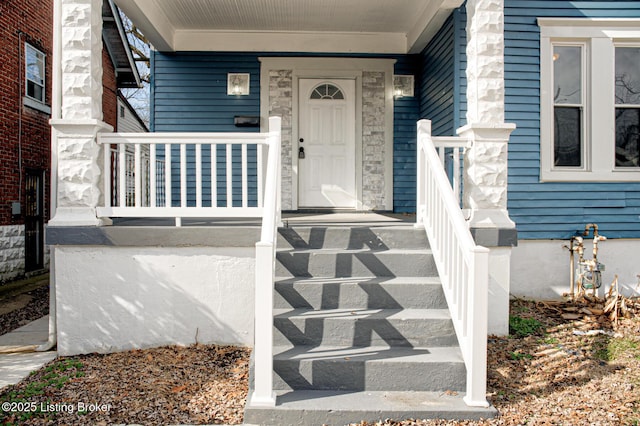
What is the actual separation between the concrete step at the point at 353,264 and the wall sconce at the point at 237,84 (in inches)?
149

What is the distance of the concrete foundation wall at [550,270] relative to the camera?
5.62 metres

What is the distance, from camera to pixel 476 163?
172 inches

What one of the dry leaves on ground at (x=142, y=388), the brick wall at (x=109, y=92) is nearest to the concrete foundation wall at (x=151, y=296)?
the dry leaves on ground at (x=142, y=388)

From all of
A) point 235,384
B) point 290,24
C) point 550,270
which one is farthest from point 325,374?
point 290,24

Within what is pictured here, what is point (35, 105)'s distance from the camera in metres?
8.98

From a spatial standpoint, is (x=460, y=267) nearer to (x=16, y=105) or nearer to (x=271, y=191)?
(x=271, y=191)

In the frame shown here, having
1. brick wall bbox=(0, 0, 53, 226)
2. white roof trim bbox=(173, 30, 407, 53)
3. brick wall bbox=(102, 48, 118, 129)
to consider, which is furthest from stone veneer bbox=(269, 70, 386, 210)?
brick wall bbox=(102, 48, 118, 129)

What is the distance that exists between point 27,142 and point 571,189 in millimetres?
8857

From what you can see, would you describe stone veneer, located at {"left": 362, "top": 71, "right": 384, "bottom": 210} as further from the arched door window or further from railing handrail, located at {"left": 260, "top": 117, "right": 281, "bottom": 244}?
railing handrail, located at {"left": 260, "top": 117, "right": 281, "bottom": 244}

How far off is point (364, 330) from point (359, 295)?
0.34 m

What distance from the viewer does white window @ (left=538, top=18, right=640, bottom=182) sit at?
5688mm

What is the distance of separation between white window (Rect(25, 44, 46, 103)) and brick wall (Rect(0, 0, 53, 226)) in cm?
14

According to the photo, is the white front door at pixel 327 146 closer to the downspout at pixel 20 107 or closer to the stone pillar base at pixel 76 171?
the stone pillar base at pixel 76 171

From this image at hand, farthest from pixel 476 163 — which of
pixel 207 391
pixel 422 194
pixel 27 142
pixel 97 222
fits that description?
pixel 27 142
